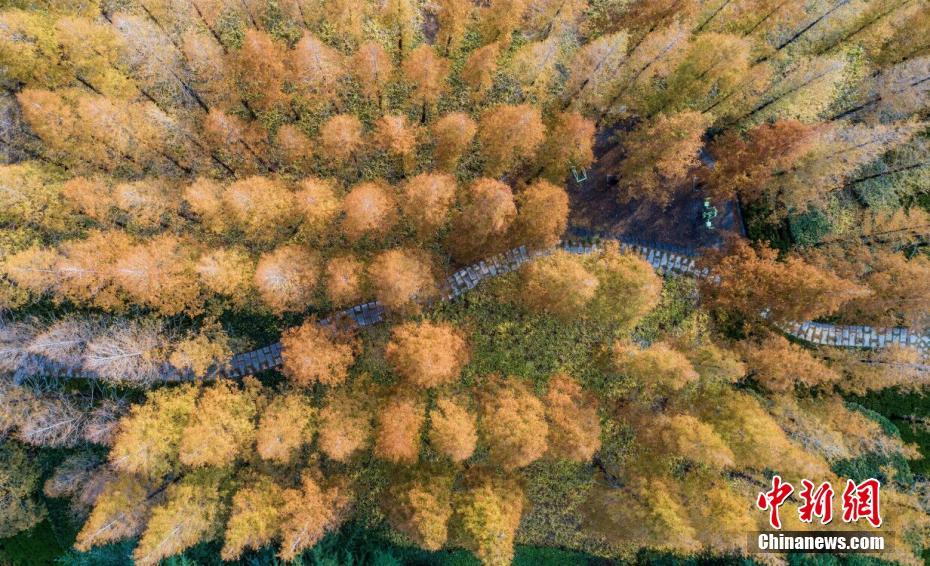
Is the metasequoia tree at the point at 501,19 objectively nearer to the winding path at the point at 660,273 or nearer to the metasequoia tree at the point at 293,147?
the metasequoia tree at the point at 293,147

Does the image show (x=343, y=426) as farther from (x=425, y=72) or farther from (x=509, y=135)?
(x=425, y=72)

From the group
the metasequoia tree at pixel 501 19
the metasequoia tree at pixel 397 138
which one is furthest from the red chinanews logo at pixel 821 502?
the metasequoia tree at pixel 501 19

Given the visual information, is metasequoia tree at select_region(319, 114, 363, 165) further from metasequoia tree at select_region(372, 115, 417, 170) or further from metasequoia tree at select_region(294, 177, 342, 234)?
metasequoia tree at select_region(294, 177, 342, 234)

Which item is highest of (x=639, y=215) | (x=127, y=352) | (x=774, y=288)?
(x=639, y=215)

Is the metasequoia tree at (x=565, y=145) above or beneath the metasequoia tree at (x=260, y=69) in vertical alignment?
beneath

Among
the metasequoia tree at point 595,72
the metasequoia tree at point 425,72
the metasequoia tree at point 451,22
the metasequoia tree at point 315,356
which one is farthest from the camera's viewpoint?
the metasequoia tree at point 451,22

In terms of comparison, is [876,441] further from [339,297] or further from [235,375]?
[235,375]

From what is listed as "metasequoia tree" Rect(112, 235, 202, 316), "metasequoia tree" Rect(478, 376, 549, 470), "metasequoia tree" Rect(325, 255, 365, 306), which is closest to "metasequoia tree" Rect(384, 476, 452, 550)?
"metasequoia tree" Rect(478, 376, 549, 470)

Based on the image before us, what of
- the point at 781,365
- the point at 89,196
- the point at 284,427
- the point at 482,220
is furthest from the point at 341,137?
the point at 781,365
